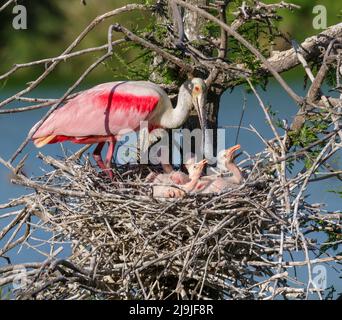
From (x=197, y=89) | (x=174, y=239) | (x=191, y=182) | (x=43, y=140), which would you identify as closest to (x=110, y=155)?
(x=43, y=140)

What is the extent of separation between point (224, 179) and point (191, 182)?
0.17 meters

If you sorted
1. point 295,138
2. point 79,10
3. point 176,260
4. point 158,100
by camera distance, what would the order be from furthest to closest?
point 79,10
point 158,100
point 295,138
point 176,260

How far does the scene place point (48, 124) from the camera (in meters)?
6.94

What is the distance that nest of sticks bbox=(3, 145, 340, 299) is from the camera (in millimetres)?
5770

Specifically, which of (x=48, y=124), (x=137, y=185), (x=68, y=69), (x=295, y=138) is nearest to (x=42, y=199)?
(x=137, y=185)

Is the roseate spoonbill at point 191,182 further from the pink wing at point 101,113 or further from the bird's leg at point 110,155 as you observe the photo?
the pink wing at point 101,113

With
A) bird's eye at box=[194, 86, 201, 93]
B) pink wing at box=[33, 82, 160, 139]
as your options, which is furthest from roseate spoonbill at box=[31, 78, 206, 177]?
bird's eye at box=[194, 86, 201, 93]

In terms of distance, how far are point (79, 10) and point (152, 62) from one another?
5.65 metres

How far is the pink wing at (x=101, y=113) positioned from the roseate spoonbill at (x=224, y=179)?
0.61 meters

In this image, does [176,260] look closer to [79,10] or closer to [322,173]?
[322,173]

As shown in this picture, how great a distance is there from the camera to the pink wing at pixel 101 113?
22.7 feet

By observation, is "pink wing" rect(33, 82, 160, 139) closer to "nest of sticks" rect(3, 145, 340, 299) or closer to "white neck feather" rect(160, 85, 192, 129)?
"white neck feather" rect(160, 85, 192, 129)

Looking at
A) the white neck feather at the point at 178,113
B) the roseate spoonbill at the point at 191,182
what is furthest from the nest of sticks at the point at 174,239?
the white neck feather at the point at 178,113

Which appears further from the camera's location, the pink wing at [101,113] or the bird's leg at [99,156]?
the pink wing at [101,113]
